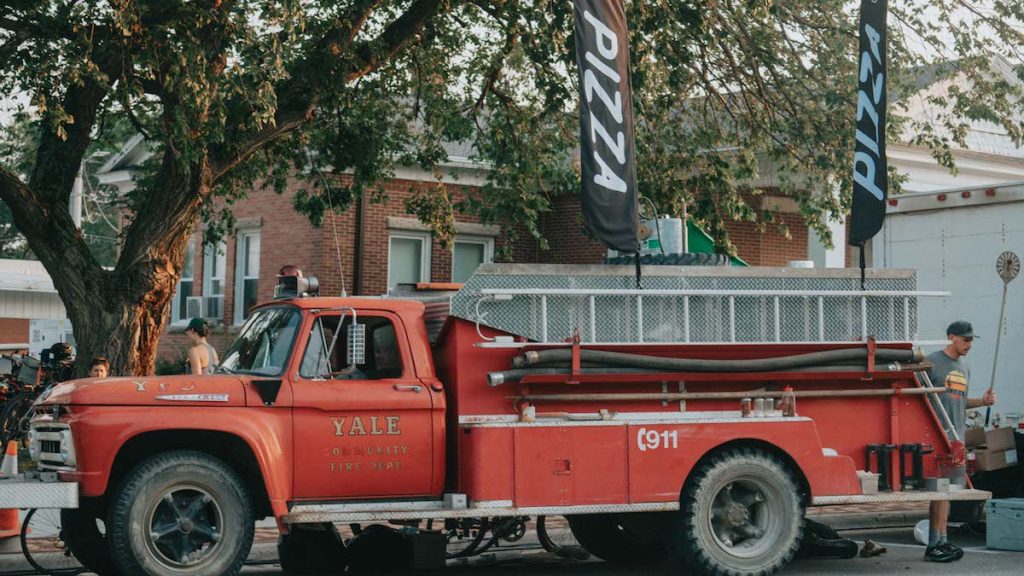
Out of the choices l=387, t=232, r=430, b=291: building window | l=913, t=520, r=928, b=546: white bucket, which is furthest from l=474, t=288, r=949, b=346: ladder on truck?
l=387, t=232, r=430, b=291: building window

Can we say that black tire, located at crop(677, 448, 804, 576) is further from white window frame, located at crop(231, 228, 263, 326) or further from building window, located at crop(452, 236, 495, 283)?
white window frame, located at crop(231, 228, 263, 326)

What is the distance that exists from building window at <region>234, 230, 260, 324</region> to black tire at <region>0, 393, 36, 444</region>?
8967 millimetres

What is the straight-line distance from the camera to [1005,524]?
11.4 meters

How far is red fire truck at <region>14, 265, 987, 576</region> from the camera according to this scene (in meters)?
8.80

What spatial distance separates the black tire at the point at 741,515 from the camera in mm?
9664

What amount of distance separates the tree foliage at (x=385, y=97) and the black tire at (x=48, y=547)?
10.9 ft

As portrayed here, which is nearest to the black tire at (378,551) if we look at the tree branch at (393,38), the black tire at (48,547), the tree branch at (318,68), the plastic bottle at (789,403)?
the black tire at (48,547)

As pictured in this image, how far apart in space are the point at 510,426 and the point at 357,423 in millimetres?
1054

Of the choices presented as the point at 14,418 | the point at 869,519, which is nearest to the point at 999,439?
the point at 869,519

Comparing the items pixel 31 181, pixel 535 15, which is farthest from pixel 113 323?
pixel 535 15

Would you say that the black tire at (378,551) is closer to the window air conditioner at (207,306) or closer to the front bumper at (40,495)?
the front bumper at (40,495)

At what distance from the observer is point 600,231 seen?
10383 millimetres

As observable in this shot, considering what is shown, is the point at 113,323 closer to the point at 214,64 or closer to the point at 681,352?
the point at 214,64

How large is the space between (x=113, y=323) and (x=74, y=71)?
11.1 feet
